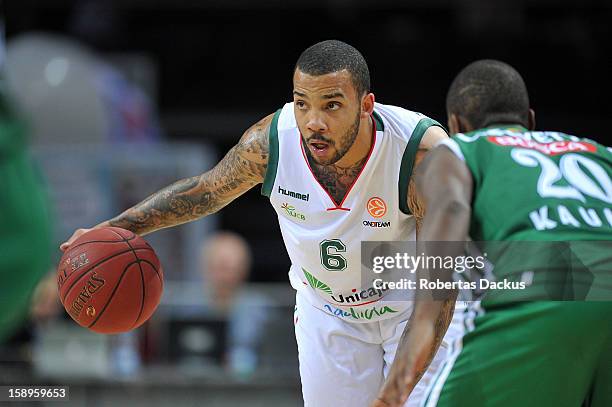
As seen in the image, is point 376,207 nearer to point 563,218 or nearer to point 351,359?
point 351,359

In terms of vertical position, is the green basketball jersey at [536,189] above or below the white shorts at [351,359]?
above

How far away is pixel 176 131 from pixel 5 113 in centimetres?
945

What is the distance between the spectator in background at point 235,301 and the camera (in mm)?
8117

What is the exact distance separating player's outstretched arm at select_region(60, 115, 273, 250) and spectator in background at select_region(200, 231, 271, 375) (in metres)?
3.03

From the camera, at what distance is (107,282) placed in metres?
4.72

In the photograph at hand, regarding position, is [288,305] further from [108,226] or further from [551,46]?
[551,46]

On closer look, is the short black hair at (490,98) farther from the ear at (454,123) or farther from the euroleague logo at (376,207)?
the euroleague logo at (376,207)

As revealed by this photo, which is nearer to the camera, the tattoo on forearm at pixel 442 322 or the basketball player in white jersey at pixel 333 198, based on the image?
the tattoo on forearm at pixel 442 322

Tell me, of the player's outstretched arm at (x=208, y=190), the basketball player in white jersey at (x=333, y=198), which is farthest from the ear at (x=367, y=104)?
the player's outstretched arm at (x=208, y=190)

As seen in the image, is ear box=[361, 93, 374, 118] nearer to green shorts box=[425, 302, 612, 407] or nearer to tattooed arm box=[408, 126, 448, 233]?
tattooed arm box=[408, 126, 448, 233]

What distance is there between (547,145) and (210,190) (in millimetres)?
1814

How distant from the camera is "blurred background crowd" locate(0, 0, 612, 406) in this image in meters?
8.07

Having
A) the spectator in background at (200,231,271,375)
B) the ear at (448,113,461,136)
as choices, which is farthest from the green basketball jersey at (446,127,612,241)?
the spectator in background at (200,231,271,375)

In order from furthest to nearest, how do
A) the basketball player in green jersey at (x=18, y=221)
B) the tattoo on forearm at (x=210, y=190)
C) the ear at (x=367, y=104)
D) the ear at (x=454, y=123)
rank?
the tattoo on forearm at (x=210, y=190), the ear at (x=367, y=104), the ear at (x=454, y=123), the basketball player in green jersey at (x=18, y=221)
